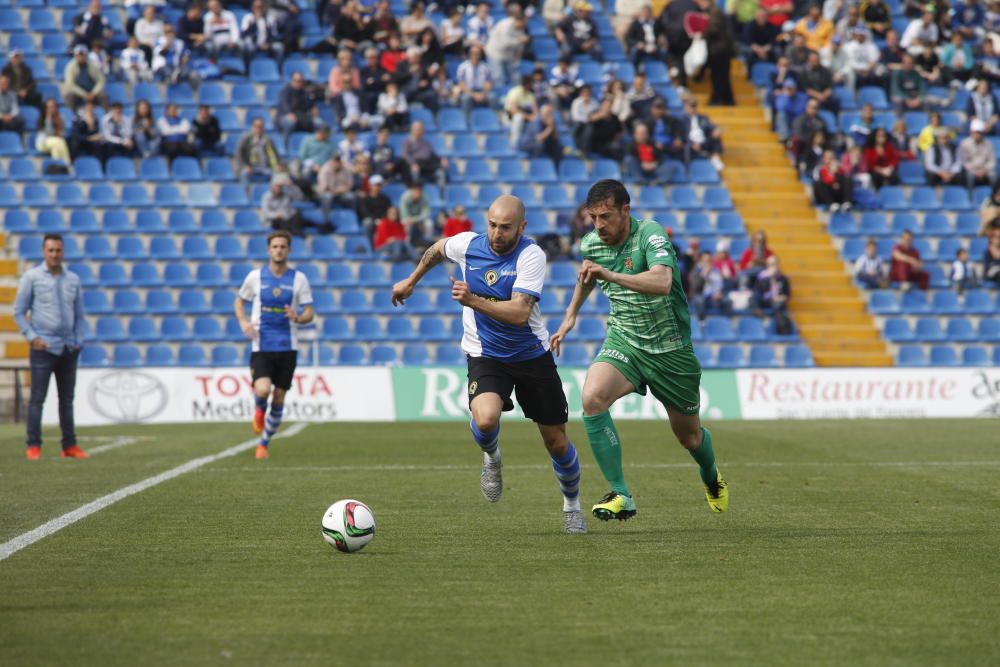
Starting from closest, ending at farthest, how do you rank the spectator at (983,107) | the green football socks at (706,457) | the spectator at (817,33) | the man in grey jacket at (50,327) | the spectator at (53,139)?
the green football socks at (706,457) → the man in grey jacket at (50,327) → the spectator at (53,139) → the spectator at (983,107) → the spectator at (817,33)

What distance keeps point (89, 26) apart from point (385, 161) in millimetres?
7045

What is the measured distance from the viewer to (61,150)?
1098 inches

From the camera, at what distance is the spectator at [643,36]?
3100cm

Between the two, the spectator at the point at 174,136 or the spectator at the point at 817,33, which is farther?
the spectator at the point at 817,33

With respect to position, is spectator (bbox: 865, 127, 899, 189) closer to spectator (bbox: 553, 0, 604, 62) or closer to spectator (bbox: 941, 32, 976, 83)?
spectator (bbox: 941, 32, 976, 83)

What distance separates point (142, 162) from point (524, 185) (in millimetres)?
7578

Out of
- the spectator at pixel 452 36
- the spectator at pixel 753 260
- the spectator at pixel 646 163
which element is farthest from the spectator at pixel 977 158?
the spectator at pixel 452 36

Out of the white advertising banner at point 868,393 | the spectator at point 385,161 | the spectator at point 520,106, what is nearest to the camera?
the white advertising banner at point 868,393

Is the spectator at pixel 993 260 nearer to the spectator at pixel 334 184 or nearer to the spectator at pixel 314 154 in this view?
the spectator at pixel 334 184

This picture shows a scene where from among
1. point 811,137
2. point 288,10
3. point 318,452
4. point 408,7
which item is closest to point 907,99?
point 811,137

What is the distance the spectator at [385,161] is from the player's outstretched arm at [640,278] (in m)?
19.1

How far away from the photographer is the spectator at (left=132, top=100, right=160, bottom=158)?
91.4 ft

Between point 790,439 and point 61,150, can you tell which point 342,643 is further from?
point 61,150

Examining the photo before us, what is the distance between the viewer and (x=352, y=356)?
2544 cm
